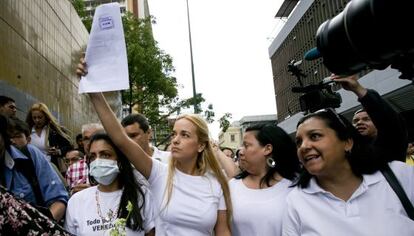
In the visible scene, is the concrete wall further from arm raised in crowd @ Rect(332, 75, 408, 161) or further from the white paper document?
arm raised in crowd @ Rect(332, 75, 408, 161)

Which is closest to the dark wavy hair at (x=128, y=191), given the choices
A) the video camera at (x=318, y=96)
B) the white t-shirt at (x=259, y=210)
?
the white t-shirt at (x=259, y=210)

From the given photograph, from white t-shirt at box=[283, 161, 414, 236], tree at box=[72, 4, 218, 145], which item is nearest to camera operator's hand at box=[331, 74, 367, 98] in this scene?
white t-shirt at box=[283, 161, 414, 236]

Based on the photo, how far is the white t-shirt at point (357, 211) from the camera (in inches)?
86.8

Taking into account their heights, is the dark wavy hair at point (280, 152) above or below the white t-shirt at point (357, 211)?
above

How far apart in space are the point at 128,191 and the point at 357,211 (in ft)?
4.84

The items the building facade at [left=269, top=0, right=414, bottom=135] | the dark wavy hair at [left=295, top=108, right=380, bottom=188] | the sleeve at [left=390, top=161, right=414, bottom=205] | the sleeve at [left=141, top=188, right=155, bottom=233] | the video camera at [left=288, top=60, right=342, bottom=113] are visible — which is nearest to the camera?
the sleeve at [left=390, top=161, right=414, bottom=205]

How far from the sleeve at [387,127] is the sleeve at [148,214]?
151cm

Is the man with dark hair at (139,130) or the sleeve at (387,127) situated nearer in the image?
the sleeve at (387,127)

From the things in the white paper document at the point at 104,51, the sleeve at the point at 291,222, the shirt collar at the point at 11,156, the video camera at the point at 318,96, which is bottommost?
the sleeve at the point at 291,222

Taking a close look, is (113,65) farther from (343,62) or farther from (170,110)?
(170,110)

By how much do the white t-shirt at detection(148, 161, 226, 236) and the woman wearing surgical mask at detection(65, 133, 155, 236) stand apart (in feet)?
0.37

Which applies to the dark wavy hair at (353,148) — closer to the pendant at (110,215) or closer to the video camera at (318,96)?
the video camera at (318,96)

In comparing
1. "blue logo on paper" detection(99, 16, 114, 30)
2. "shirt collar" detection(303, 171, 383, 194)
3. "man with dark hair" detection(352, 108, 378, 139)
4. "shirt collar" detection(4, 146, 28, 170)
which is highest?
"blue logo on paper" detection(99, 16, 114, 30)

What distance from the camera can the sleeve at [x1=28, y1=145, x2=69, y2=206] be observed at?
2.68 metres
